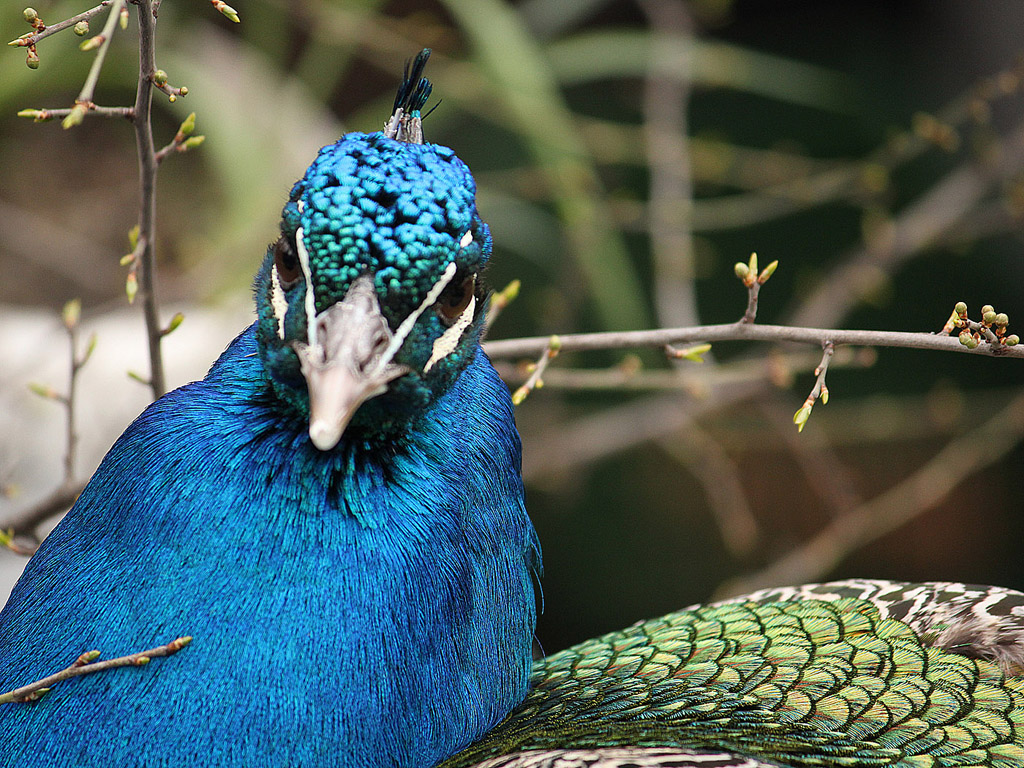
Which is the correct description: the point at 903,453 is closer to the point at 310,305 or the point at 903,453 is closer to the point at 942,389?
the point at 942,389

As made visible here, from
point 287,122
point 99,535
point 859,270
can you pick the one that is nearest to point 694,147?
point 859,270

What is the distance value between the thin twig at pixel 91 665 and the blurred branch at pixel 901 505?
1.82 meters

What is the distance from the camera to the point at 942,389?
326cm

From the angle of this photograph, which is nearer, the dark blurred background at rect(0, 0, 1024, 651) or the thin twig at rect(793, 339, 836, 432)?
the thin twig at rect(793, 339, 836, 432)

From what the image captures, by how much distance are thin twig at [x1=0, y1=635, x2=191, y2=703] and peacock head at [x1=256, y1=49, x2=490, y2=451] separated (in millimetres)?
278

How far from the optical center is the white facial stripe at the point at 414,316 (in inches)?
38.5

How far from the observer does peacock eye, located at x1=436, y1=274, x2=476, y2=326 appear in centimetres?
103

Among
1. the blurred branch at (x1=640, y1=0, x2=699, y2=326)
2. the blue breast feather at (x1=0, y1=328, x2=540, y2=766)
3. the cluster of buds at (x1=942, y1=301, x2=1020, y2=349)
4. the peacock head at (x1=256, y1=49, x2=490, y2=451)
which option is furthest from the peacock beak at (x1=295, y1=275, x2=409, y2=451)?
the blurred branch at (x1=640, y1=0, x2=699, y2=326)

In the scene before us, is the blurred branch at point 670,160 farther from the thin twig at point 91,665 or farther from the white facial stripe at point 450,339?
the thin twig at point 91,665

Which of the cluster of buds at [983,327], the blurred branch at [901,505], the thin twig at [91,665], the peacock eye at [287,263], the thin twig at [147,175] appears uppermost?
the thin twig at [147,175]

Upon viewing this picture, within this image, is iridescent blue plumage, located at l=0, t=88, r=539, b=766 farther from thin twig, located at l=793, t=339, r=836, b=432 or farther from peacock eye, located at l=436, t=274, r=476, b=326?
thin twig, located at l=793, t=339, r=836, b=432

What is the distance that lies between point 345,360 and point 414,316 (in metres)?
0.09

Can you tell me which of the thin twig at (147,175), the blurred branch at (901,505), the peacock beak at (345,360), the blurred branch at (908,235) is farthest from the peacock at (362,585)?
the blurred branch at (908,235)

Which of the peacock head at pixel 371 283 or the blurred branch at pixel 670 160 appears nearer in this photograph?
the peacock head at pixel 371 283
